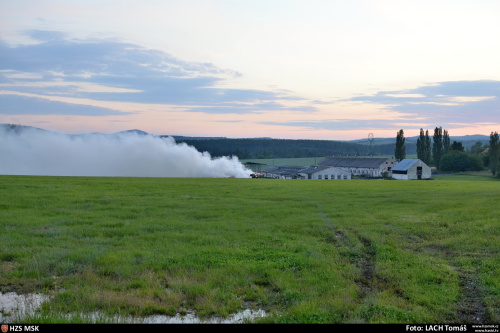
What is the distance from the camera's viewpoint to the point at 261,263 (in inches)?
566

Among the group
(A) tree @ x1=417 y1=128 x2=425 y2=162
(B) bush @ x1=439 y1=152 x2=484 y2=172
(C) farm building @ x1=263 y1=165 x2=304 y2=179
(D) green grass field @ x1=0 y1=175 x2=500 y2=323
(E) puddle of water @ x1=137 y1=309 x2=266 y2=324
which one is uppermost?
(A) tree @ x1=417 y1=128 x2=425 y2=162

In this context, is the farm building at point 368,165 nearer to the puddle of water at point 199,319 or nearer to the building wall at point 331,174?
the building wall at point 331,174

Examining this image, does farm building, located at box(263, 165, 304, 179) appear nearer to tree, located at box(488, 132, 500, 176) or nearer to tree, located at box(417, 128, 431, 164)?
tree, located at box(417, 128, 431, 164)

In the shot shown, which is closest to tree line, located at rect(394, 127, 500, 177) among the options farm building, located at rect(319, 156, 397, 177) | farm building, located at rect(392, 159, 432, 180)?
farm building, located at rect(319, 156, 397, 177)

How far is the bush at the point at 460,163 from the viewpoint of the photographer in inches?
4744

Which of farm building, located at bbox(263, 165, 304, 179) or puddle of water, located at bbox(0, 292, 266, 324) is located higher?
puddle of water, located at bbox(0, 292, 266, 324)

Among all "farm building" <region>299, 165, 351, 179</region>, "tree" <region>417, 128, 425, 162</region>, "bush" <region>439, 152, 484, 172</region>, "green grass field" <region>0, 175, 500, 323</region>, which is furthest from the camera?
"tree" <region>417, 128, 425, 162</region>

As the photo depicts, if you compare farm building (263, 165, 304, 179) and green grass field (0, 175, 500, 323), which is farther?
farm building (263, 165, 304, 179)

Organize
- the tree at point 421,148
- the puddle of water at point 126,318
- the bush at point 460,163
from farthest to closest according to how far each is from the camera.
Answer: the tree at point 421,148
the bush at point 460,163
the puddle of water at point 126,318

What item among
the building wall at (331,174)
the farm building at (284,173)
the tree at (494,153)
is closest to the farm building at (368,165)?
the building wall at (331,174)

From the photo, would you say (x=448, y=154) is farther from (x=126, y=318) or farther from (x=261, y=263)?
(x=126, y=318)

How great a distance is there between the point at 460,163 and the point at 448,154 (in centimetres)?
462

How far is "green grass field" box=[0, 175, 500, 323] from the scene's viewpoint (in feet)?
34.5

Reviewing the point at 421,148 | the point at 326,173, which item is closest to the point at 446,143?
the point at 421,148
